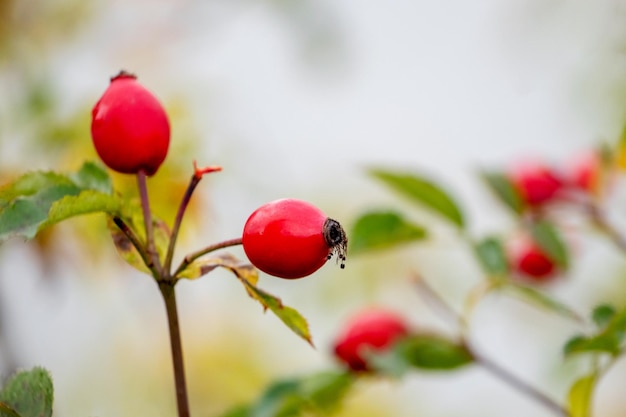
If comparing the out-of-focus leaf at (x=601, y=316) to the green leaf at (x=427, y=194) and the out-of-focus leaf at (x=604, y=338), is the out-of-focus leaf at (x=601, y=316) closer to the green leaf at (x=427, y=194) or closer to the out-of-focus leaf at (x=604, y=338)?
the out-of-focus leaf at (x=604, y=338)

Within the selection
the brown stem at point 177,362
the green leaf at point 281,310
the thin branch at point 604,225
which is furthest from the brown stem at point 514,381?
the brown stem at point 177,362

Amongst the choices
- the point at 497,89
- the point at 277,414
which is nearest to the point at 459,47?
the point at 497,89

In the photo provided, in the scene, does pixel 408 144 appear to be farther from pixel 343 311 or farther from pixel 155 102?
pixel 155 102

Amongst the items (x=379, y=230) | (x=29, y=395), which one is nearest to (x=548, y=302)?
(x=379, y=230)

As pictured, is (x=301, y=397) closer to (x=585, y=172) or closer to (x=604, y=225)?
(x=604, y=225)

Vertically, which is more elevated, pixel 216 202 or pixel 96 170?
pixel 216 202

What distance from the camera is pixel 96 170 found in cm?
86

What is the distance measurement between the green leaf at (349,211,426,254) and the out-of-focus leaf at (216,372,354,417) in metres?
0.20

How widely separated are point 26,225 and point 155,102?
0.57 feet

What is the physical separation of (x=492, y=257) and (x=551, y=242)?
0.16 metres

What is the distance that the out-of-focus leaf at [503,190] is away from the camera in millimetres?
1519

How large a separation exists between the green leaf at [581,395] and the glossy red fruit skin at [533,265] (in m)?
0.73

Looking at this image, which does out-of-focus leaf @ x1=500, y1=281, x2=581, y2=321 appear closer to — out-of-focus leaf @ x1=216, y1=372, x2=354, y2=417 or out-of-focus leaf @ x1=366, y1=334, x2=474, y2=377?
out-of-focus leaf @ x1=366, y1=334, x2=474, y2=377

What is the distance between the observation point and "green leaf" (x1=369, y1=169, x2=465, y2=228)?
1.43m
